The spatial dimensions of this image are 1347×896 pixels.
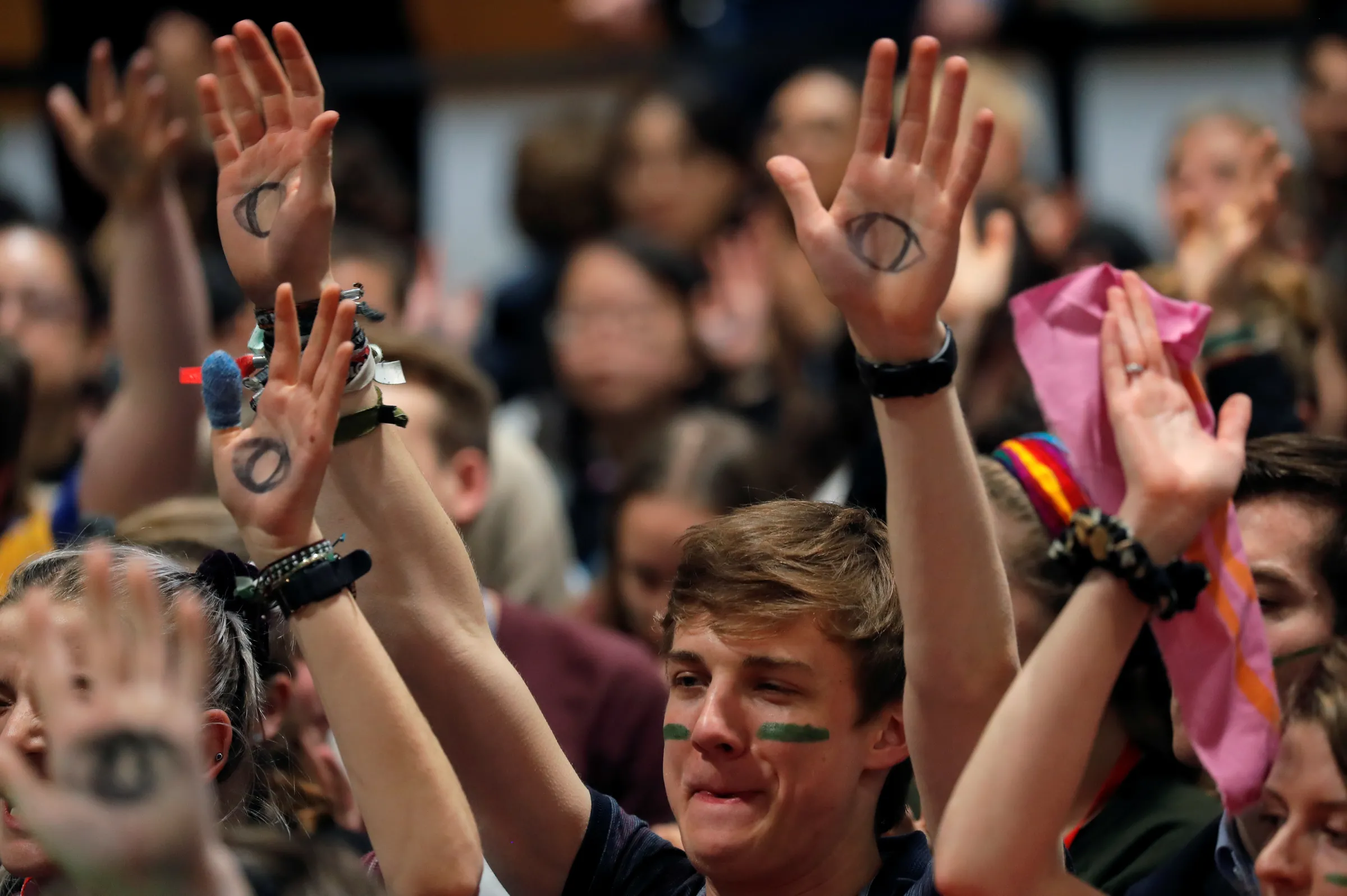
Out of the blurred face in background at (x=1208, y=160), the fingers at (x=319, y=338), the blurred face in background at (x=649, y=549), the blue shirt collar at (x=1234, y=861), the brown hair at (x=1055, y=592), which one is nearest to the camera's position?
the fingers at (x=319, y=338)

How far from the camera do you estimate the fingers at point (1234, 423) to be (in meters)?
1.72

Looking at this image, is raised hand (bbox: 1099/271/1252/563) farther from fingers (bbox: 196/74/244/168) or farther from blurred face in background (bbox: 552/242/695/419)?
blurred face in background (bbox: 552/242/695/419)

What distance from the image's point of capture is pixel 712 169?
18.0ft

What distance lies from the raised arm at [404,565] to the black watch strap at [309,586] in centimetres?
24

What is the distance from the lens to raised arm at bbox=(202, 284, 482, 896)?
1776 mm

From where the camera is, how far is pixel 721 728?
1.91 meters

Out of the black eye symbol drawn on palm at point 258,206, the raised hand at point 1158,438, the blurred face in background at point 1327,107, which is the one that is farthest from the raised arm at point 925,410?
the blurred face in background at point 1327,107

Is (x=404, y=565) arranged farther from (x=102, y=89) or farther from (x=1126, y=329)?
(x=102, y=89)

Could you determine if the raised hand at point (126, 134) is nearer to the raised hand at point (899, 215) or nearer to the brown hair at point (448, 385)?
the brown hair at point (448, 385)

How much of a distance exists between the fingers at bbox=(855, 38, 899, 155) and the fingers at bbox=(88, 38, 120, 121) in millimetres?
1723

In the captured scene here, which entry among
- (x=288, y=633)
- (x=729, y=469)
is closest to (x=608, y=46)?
(x=729, y=469)

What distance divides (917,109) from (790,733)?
693 mm

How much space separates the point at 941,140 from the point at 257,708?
1089mm

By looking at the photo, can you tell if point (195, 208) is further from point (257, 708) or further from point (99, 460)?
point (257, 708)
